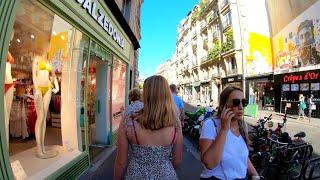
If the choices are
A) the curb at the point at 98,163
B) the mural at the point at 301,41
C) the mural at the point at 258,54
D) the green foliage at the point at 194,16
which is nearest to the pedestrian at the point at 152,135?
the curb at the point at 98,163

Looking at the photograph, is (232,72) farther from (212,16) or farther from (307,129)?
(307,129)

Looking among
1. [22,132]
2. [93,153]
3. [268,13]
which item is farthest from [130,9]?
[268,13]

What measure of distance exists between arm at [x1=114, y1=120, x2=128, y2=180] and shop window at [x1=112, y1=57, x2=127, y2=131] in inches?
343

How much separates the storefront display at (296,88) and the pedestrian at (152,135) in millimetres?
22208

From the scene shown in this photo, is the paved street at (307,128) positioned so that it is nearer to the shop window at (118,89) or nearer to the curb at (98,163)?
the curb at (98,163)

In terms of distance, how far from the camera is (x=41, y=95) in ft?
20.6

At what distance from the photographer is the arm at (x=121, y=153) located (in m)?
2.70

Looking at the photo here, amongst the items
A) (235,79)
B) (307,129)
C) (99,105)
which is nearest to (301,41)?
(307,129)

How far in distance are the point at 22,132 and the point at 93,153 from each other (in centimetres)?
239

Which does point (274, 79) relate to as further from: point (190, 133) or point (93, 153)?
point (93, 153)

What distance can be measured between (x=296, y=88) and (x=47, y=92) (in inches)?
980

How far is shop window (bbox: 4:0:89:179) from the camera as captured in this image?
5.78 meters

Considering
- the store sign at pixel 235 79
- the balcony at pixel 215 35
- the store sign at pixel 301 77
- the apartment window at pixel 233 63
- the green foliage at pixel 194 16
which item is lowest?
the store sign at pixel 301 77

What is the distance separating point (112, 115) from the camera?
1131cm
